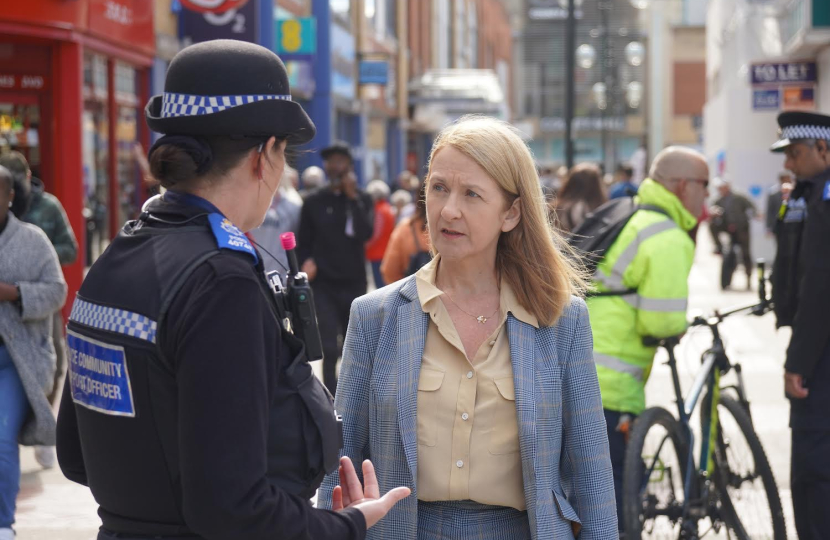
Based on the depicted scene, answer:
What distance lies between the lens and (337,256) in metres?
10.1

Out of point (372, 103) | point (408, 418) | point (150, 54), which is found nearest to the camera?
point (408, 418)

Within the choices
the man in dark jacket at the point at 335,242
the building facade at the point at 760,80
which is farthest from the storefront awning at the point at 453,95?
the man in dark jacket at the point at 335,242

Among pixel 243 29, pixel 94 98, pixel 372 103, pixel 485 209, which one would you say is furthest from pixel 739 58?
pixel 485 209

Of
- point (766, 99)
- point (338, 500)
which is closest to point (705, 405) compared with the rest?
point (338, 500)

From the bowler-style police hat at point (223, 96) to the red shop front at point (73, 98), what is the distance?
10198 millimetres

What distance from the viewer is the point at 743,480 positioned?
5.88 metres

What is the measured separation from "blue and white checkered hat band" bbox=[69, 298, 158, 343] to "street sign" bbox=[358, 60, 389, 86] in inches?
1176

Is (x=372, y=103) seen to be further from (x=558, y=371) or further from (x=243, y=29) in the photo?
(x=558, y=371)

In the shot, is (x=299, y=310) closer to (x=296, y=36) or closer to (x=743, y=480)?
(x=743, y=480)

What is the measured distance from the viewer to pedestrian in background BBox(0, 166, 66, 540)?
5.38 metres

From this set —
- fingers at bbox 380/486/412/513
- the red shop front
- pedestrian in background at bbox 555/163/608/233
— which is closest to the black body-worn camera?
fingers at bbox 380/486/412/513

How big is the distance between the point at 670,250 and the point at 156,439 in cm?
344

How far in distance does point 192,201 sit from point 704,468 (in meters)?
3.89

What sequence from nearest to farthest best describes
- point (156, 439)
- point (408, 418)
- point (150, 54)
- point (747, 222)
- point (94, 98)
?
point (156, 439) → point (408, 418) → point (94, 98) → point (150, 54) → point (747, 222)
